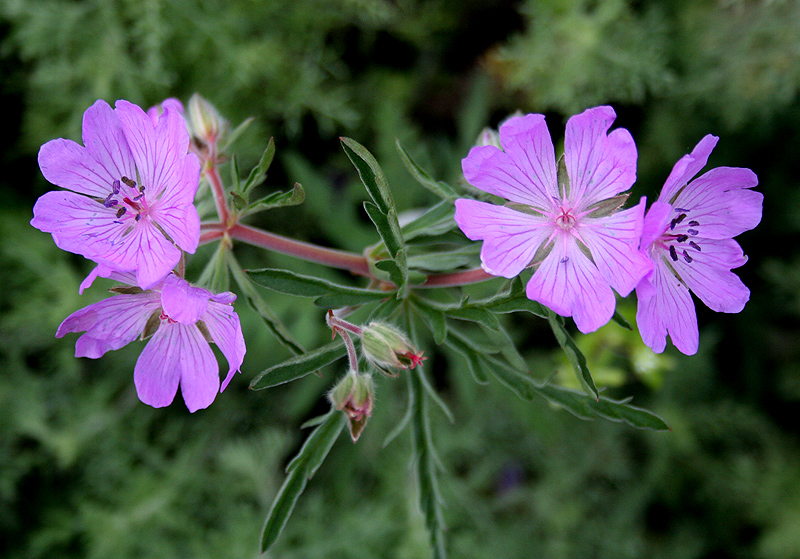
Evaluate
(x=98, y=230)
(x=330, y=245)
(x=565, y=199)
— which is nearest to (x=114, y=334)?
(x=98, y=230)

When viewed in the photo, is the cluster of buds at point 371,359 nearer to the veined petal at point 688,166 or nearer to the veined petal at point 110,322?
the veined petal at point 110,322

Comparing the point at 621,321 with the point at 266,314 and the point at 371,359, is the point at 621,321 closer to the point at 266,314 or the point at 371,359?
the point at 371,359

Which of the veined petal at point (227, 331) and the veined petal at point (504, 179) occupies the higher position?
the veined petal at point (504, 179)

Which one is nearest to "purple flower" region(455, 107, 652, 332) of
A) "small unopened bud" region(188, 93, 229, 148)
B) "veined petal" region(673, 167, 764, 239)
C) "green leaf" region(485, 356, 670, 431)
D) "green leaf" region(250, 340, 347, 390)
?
"veined petal" region(673, 167, 764, 239)

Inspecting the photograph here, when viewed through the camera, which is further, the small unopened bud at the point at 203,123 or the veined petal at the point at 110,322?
the small unopened bud at the point at 203,123

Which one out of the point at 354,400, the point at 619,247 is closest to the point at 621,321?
the point at 619,247

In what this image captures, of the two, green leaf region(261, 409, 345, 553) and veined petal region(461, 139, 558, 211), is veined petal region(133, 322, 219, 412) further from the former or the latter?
veined petal region(461, 139, 558, 211)

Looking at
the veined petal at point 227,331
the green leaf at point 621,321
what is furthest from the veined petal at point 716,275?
the veined petal at point 227,331

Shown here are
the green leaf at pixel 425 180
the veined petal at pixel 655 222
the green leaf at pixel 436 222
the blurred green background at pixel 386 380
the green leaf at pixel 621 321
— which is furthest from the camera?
the blurred green background at pixel 386 380
